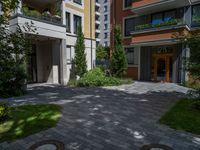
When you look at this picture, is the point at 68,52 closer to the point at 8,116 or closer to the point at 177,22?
the point at 177,22

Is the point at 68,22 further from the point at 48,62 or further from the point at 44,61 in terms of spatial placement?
the point at 44,61

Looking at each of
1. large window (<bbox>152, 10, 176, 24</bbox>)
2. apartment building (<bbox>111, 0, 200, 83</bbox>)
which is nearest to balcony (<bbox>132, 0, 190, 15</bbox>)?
apartment building (<bbox>111, 0, 200, 83</bbox>)

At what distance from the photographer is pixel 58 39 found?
14.8 m

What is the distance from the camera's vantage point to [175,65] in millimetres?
15539

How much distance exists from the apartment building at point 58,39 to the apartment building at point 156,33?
427 cm

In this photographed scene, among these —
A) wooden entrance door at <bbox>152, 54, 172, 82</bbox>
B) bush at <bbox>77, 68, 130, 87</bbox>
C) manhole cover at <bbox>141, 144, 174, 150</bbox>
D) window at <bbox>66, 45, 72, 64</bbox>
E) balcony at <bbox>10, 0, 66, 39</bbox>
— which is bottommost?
manhole cover at <bbox>141, 144, 174, 150</bbox>

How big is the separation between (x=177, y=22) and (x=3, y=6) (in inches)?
551

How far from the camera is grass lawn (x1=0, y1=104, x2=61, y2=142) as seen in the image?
4.84 metres

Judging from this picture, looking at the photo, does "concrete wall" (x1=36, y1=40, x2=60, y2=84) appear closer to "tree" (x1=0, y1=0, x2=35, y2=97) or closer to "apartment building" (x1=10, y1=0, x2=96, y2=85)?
"apartment building" (x1=10, y1=0, x2=96, y2=85)

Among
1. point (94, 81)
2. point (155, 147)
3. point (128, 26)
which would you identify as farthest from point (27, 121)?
point (128, 26)

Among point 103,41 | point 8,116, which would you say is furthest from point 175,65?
point 103,41

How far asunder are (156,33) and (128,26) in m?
4.85

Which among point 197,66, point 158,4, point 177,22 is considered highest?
point 158,4

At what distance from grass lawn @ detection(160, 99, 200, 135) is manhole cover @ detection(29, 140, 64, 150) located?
357cm
